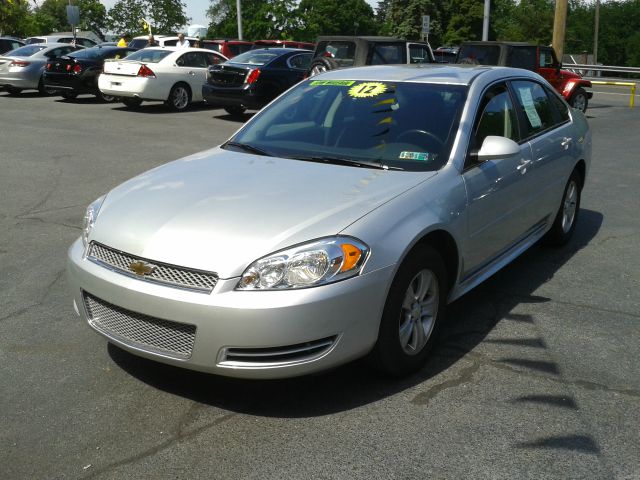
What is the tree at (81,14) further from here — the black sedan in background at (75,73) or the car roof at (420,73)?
the car roof at (420,73)

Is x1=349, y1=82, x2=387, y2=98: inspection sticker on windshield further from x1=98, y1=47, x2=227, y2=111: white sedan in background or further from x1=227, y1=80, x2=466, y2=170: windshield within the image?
x1=98, y1=47, x2=227, y2=111: white sedan in background

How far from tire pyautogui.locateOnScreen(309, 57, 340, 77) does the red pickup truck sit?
3.44 meters

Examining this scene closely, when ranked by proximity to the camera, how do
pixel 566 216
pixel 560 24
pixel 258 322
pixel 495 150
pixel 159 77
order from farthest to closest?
pixel 560 24 < pixel 159 77 < pixel 566 216 < pixel 495 150 < pixel 258 322

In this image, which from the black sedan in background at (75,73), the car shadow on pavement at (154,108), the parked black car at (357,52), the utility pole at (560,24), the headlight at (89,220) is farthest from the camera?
the utility pole at (560,24)

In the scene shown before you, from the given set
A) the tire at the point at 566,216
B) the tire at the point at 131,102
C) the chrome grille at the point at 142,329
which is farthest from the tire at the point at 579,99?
the chrome grille at the point at 142,329

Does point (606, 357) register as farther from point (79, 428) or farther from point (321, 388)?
point (79, 428)

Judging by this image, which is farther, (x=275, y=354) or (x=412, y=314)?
(x=412, y=314)

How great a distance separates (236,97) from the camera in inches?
635

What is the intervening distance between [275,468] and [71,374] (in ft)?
4.88

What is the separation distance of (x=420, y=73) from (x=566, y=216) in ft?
6.93

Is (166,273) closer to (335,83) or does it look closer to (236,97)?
(335,83)

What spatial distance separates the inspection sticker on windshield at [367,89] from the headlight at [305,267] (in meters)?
1.84

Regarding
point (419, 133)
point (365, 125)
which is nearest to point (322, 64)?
point (365, 125)

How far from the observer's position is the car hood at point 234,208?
3.51 m
